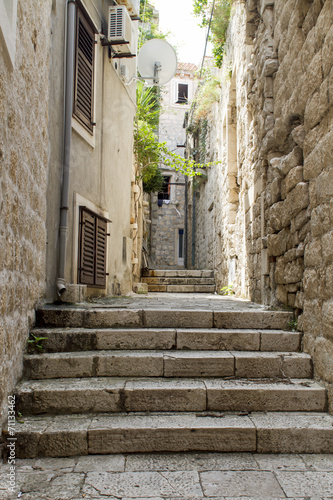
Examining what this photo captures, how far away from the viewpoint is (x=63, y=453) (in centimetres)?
239

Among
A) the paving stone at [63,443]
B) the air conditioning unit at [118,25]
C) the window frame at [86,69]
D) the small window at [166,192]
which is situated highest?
the small window at [166,192]

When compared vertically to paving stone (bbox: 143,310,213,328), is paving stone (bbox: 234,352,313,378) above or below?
below

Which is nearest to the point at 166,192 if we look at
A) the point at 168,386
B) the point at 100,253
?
the point at 100,253

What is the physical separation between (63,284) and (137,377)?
1.50m

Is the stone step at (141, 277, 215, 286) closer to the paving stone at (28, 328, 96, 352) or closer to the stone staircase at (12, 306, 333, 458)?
the stone staircase at (12, 306, 333, 458)

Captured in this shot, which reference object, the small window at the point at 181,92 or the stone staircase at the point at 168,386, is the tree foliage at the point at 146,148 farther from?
the small window at the point at 181,92

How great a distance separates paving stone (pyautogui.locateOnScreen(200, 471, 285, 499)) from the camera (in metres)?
2.01

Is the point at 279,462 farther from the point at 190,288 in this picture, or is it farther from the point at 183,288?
the point at 183,288

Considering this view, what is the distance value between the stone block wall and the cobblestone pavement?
473mm

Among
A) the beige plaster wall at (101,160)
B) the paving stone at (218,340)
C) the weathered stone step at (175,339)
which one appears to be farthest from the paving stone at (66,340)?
the beige plaster wall at (101,160)

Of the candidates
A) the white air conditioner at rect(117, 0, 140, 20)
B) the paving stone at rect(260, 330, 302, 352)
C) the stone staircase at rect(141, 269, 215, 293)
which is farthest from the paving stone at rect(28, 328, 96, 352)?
the stone staircase at rect(141, 269, 215, 293)

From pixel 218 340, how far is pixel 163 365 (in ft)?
1.81

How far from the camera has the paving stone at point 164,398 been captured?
2.71 metres

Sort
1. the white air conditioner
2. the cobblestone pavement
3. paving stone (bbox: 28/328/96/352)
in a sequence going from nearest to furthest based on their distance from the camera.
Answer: the cobblestone pavement, paving stone (bbox: 28/328/96/352), the white air conditioner
